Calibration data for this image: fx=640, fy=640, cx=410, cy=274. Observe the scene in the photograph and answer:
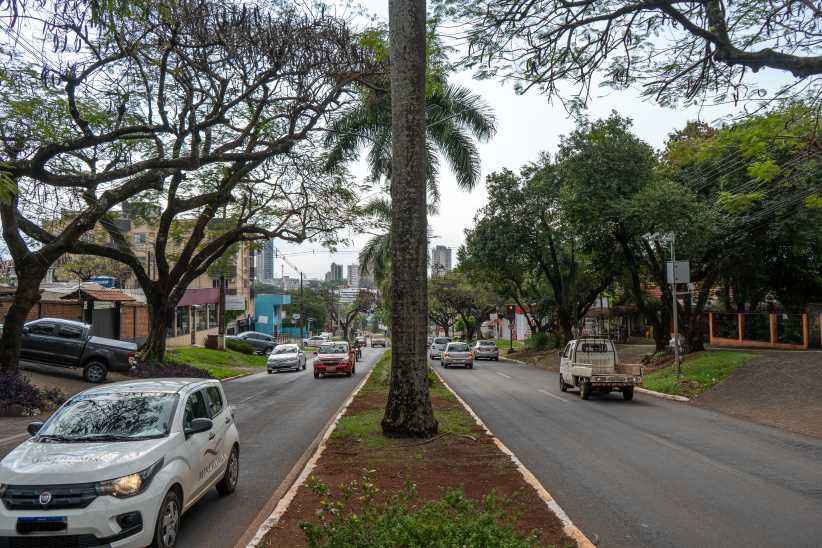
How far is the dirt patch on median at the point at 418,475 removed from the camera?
5898 millimetres

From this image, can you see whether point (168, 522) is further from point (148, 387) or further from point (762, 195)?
point (762, 195)

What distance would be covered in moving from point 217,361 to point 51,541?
31.9m

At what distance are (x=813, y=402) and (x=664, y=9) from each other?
11.7 metres

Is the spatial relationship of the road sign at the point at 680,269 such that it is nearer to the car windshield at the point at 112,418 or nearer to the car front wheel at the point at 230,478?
the car front wheel at the point at 230,478

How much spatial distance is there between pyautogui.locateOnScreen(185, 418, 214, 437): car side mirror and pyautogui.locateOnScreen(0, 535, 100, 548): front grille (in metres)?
1.58

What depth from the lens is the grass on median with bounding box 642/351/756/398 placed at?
19252mm

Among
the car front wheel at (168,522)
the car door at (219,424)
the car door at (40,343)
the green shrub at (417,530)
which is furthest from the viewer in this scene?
the car door at (40,343)

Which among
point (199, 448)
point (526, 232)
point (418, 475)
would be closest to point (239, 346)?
point (526, 232)

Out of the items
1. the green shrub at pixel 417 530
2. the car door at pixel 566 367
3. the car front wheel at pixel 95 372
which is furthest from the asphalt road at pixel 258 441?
the car door at pixel 566 367

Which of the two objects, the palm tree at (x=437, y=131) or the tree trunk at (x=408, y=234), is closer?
the tree trunk at (x=408, y=234)

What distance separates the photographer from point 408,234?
1002 centimetres

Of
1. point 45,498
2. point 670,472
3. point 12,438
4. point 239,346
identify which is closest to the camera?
point 45,498

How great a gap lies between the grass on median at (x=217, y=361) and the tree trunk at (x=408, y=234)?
20750 mm

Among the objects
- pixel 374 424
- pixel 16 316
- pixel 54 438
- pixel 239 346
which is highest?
pixel 16 316
